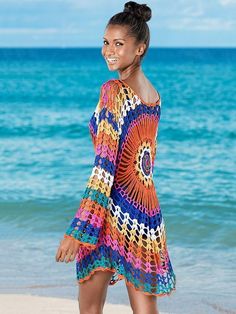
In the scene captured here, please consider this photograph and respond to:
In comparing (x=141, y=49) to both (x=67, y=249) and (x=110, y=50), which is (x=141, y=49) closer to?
(x=110, y=50)

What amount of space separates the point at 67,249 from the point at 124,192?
1.09 feet

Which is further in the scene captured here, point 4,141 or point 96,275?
point 4,141

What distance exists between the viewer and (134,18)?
131 inches

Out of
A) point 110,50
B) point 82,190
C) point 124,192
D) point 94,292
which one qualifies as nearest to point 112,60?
point 110,50

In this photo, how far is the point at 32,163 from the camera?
1455 centimetres

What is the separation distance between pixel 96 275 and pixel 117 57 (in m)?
0.86

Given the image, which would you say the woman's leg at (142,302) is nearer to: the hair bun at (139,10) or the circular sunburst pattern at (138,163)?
the circular sunburst pattern at (138,163)

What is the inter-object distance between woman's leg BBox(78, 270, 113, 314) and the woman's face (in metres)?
0.82

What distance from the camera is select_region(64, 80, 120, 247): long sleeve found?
325cm

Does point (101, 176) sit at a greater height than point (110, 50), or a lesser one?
lesser

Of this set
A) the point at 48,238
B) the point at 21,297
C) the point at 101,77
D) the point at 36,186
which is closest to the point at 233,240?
the point at 48,238

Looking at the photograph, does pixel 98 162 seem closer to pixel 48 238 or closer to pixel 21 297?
pixel 21 297

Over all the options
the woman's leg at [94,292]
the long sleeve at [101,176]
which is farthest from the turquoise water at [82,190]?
the long sleeve at [101,176]

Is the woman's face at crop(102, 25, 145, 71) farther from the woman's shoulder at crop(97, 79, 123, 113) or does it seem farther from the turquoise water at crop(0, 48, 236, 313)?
the turquoise water at crop(0, 48, 236, 313)
